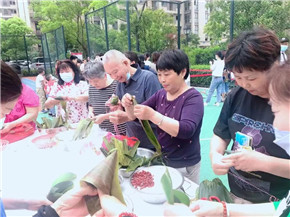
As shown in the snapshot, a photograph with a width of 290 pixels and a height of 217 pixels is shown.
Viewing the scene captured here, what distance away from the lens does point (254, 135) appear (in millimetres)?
1139

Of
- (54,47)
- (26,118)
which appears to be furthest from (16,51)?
(26,118)

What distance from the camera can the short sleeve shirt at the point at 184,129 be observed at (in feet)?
4.82

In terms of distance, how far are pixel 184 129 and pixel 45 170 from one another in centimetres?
90

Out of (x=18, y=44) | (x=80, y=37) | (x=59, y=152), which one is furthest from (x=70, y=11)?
(x=59, y=152)

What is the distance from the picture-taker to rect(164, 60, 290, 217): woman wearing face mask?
748 mm

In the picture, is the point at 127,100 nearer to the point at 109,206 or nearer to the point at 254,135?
the point at 254,135

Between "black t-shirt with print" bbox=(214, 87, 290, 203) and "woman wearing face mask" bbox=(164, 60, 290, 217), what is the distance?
0.24 m

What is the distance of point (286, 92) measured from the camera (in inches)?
29.4

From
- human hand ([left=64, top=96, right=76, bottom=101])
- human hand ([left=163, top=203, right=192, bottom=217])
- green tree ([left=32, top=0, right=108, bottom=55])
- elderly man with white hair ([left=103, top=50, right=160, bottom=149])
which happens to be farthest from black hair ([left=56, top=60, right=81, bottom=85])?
green tree ([left=32, top=0, right=108, bottom=55])

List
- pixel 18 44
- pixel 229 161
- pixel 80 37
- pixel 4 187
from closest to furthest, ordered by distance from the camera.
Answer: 1. pixel 229 161
2. pixel 4 187
3. pixel 18 44
4. pixel 80 37

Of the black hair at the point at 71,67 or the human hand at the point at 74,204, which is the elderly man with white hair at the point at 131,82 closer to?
the human hand at the point at 74,204

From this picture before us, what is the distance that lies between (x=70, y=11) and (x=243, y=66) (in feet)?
70.1

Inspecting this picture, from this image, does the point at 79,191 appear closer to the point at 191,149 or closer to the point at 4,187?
the point at 4,187

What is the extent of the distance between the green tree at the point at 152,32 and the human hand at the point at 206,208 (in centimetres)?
1589
